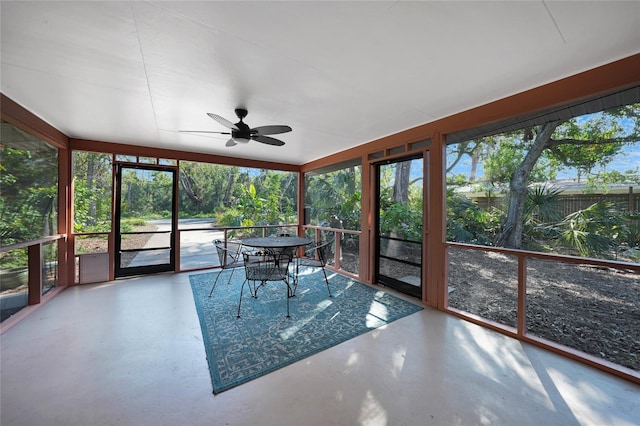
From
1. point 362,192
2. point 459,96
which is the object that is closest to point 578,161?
point 459,96

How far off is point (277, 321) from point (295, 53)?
269 centimetres

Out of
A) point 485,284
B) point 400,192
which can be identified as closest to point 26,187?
point 400,192

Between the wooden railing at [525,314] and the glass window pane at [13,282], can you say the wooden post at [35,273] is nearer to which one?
the glass window pane at [13,282]

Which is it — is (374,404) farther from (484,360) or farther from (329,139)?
(329,139)

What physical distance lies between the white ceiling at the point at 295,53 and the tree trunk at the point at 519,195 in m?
1.04

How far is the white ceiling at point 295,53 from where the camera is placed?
58.9 inches

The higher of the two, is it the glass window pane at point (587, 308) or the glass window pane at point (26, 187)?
the glass window pane at point (26, 187)

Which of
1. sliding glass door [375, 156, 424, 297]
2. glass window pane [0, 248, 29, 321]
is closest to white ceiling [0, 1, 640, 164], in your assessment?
sliding glass door [375, 156, 424, 297]

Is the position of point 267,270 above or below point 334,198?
below

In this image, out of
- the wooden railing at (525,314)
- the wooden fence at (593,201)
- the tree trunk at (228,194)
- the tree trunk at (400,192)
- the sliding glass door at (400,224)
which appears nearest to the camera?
the wooden railing at (525,314)

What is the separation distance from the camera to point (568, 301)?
245 centimetres

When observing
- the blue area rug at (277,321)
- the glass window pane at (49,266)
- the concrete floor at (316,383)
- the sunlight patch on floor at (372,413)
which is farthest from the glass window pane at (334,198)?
the glass window pane at (49,266)

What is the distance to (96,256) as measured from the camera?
4168 millimetres

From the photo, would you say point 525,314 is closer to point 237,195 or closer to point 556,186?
point 556,186
